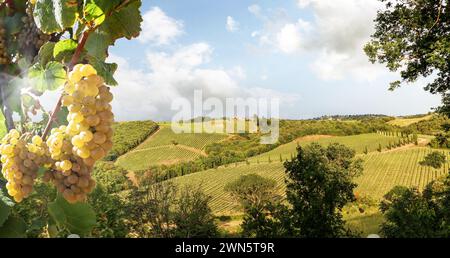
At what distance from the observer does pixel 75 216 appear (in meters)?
1.11

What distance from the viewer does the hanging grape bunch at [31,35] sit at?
3.94 feet

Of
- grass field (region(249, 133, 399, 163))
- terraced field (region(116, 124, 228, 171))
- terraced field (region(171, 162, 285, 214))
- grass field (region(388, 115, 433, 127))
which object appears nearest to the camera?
terraced field (region(171, 162, 285, 214))

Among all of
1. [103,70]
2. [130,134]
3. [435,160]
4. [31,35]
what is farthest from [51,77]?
[130,134]

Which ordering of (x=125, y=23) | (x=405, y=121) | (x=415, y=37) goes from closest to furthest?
(x=125, y=23) → (x=415, y=37) → (x=405, y=121)

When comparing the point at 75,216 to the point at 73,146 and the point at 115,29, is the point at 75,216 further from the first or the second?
the point at 115,29

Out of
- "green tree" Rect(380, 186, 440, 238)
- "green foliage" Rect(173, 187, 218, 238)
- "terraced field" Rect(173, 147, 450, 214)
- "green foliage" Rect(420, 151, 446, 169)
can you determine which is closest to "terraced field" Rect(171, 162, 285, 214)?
"terraced field" Rect(173, 147, 450, 214)

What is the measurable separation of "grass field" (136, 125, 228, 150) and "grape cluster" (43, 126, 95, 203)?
55689 mm

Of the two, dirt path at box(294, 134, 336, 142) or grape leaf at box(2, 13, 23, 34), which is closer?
grape leaf at box(2, 13, 23, 34)

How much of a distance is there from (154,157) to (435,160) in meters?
30.8

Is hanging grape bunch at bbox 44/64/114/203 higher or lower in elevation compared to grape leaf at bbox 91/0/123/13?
lower

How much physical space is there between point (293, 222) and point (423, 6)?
1294cm

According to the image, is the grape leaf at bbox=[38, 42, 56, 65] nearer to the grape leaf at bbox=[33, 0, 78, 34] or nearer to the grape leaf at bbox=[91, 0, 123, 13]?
the grape leaf at bbox=[33, 0, 78, 34]

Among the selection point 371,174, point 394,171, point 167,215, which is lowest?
point 167,215

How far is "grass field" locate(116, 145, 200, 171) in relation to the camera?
50.5 meters
